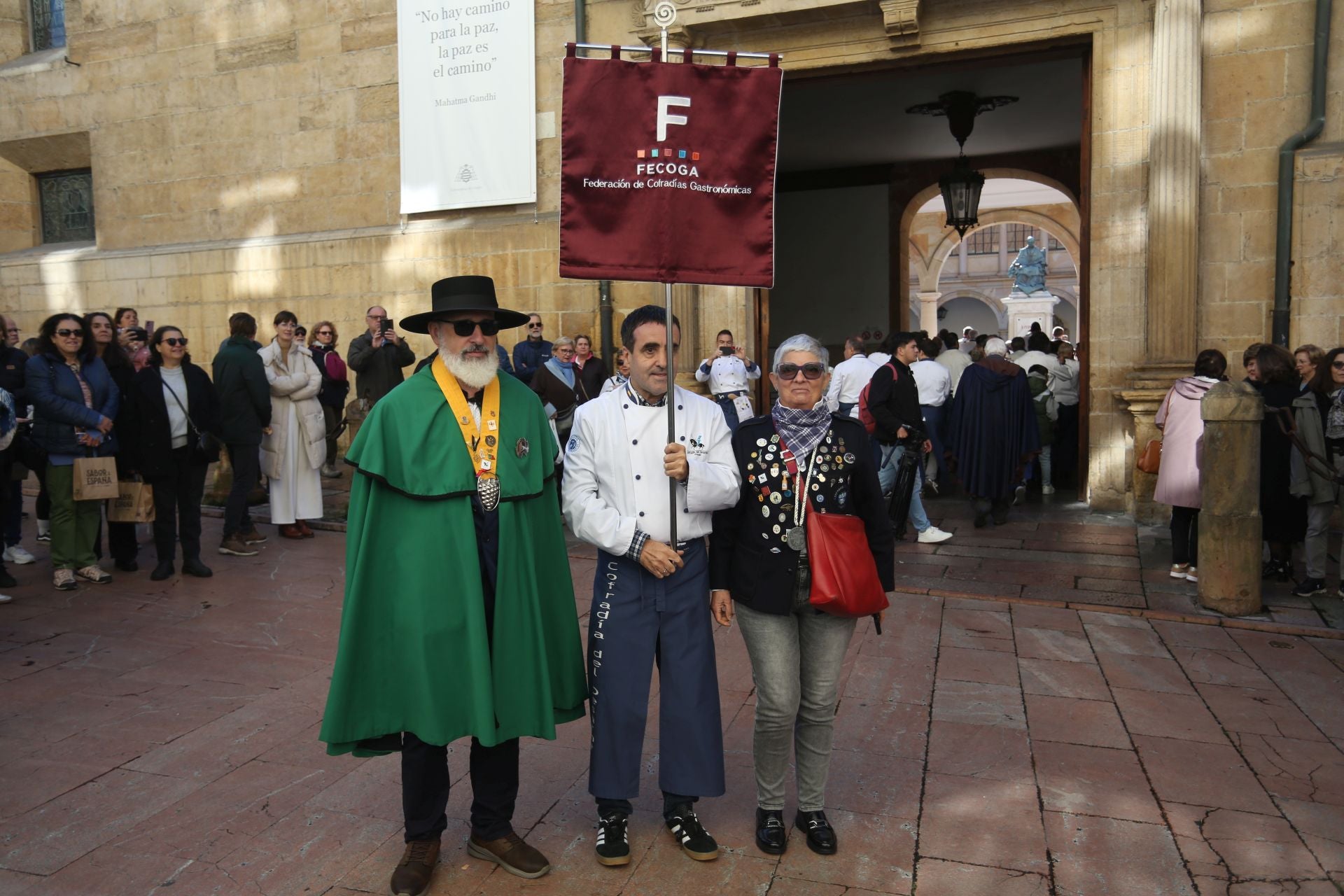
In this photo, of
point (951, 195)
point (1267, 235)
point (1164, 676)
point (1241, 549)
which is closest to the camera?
point (1164, 676)

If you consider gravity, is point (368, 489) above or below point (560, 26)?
below

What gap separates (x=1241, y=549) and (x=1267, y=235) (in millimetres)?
3738

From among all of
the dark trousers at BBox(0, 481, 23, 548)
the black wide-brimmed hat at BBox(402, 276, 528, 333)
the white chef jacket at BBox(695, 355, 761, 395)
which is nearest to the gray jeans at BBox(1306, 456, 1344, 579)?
the white chef jacket at BBox(695, 355, 761, 395)

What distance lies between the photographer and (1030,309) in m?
43.3

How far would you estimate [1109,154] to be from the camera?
9156mm

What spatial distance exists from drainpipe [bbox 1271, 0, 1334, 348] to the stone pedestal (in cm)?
3503

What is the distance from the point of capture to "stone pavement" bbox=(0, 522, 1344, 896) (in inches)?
130

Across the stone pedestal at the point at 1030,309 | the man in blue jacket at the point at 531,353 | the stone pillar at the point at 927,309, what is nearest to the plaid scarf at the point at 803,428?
the man in blue jacket at the point at 531,353

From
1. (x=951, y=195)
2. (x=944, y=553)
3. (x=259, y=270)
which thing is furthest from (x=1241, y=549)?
(x=259, y=270)

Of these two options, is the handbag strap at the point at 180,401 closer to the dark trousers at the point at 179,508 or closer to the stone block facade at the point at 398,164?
the dark trousers at the point at 179,508

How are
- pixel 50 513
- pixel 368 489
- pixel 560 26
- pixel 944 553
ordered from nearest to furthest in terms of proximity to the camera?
1. pixel 368 489
2. pixel 50 513
3. pixel 944 553
4. pixel 560 26

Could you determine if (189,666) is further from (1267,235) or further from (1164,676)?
(1267,235)

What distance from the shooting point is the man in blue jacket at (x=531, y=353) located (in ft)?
33.3

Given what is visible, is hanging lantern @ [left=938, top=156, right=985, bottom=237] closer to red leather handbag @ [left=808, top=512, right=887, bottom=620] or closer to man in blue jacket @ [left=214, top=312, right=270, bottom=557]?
man in blue jacket @ [left=214, top=312, right=270, bottom=557]
